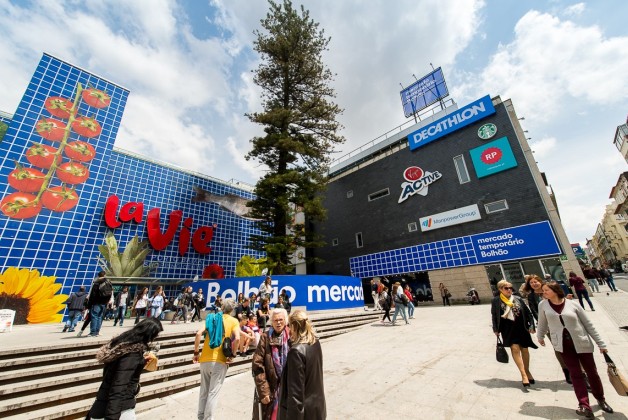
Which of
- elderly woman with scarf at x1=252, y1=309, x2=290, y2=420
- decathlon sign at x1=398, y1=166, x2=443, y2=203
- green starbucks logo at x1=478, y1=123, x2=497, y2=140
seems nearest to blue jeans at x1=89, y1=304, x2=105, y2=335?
elderly woman with scarf at x1=252, y1=309, x2=290, y2=420

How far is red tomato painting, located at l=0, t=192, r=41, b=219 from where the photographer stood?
13.1 metres

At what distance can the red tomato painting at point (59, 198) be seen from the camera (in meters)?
14.2

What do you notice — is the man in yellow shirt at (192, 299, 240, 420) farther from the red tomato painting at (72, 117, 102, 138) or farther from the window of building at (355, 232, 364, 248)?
the window of building at (355, 232, 364, 248)

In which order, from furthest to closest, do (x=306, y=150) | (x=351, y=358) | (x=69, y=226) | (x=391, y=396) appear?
(x=306, y=150), (x=69, y=226), (x=351, y=358), (x=391, y=396)

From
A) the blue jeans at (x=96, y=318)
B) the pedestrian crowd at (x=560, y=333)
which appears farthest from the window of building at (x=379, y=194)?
the blue jeans at (x=96, y=318)

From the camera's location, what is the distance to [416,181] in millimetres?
22109

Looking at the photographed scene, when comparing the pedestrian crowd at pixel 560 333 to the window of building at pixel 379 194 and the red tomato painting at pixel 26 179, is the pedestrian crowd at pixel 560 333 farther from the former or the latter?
the red tomato painting at pixel 26 179

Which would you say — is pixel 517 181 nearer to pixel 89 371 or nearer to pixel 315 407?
pixel 315 407

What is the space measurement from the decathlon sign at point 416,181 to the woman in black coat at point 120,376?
2199cm

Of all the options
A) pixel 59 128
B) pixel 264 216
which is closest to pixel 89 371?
pixel 264 216

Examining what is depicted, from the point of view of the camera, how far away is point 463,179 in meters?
19.6

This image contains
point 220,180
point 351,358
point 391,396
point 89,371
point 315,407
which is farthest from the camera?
point 220,180

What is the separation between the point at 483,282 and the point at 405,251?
5.89 meters

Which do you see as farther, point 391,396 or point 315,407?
point 391,396
